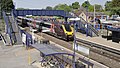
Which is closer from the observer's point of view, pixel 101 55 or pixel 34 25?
pixel 101 55

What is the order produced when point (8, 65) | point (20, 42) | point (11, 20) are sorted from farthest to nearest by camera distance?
point (11, 20)
point (20, 42)
point (8, 65)

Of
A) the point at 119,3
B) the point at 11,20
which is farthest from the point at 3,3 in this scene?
the point at 11,20

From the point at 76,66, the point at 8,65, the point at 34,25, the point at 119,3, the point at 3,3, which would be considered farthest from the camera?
the point at 3,3

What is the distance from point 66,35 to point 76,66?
539 inches

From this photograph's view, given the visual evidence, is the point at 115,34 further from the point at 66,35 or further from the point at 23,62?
the point at 23,62

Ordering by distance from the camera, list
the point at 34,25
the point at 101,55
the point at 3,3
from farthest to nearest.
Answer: the point at 3,3 < the point at 34,25 < the point at 101,55

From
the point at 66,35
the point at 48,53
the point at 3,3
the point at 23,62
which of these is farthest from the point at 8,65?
the point at 3,3

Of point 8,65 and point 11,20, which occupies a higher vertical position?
point 11,20

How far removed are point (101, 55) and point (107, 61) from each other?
227 centimetres

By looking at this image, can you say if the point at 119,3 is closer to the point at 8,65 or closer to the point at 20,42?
the point at 20,42

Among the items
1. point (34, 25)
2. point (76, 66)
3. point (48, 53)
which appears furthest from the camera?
point (34, 25)

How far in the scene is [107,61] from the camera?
17234 millimetres

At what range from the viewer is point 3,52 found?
22266mm

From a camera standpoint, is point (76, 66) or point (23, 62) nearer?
point (76, 66)
